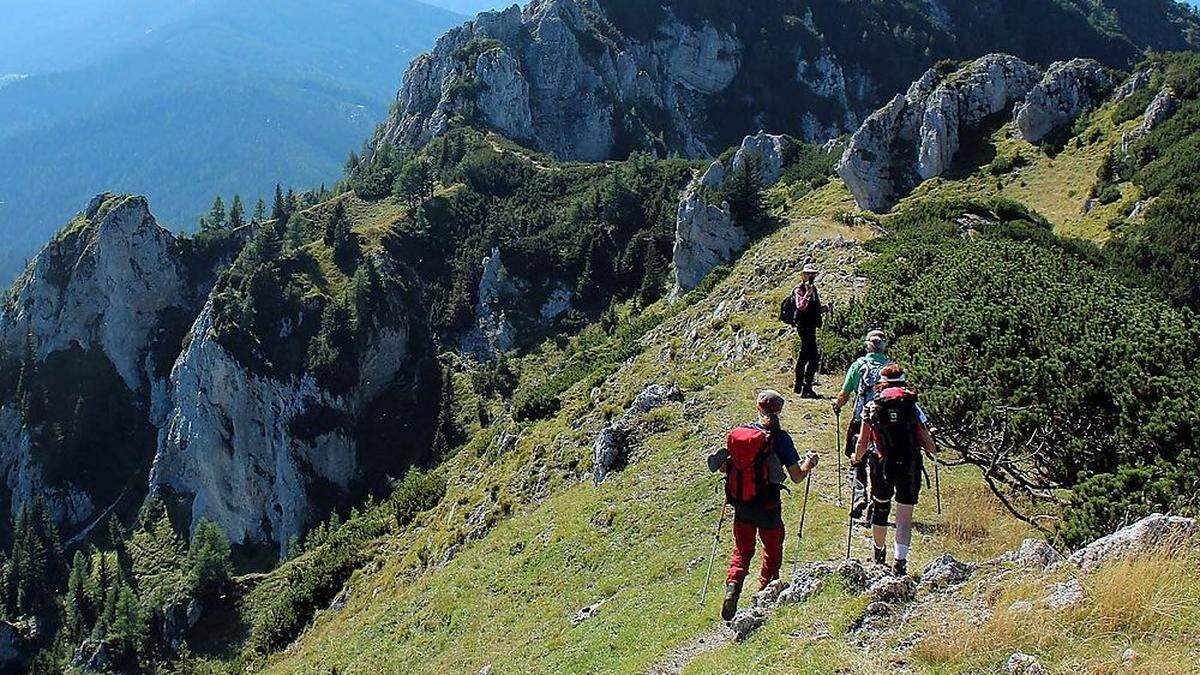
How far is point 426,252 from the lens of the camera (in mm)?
103188

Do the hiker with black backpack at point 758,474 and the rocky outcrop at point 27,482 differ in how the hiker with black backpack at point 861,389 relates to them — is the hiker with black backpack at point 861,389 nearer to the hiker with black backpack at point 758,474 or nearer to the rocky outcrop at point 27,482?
the hiker with black backpack at point 758,474

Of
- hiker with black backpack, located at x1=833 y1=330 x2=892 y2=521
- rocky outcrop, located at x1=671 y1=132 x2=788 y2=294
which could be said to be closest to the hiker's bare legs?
hiker with black backpack, located at x1=833 y1=330 x2=892 y2=521

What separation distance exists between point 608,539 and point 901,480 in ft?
34.9

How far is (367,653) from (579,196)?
84.2 meters

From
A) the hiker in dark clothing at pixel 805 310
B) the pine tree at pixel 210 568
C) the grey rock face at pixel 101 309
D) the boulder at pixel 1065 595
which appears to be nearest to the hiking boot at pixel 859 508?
the boulder at pixel 1065 595

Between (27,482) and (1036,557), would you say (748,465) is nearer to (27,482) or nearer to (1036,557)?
(1036,557)

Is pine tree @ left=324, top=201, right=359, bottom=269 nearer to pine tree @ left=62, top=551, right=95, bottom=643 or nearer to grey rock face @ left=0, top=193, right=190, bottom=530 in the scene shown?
grey rock face @ left=0, top=193, right=190, bottom=530

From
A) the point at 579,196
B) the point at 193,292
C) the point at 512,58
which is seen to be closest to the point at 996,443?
the point at 579,196

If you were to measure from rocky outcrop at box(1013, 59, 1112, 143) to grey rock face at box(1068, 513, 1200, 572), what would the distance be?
187ft

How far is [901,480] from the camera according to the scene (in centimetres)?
1089

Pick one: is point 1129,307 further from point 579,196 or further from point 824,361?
point 579,196

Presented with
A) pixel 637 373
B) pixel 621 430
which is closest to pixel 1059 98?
pixel 637 373

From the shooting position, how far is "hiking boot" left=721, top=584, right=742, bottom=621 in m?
11.2

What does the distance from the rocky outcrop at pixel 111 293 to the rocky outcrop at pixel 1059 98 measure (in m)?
104
